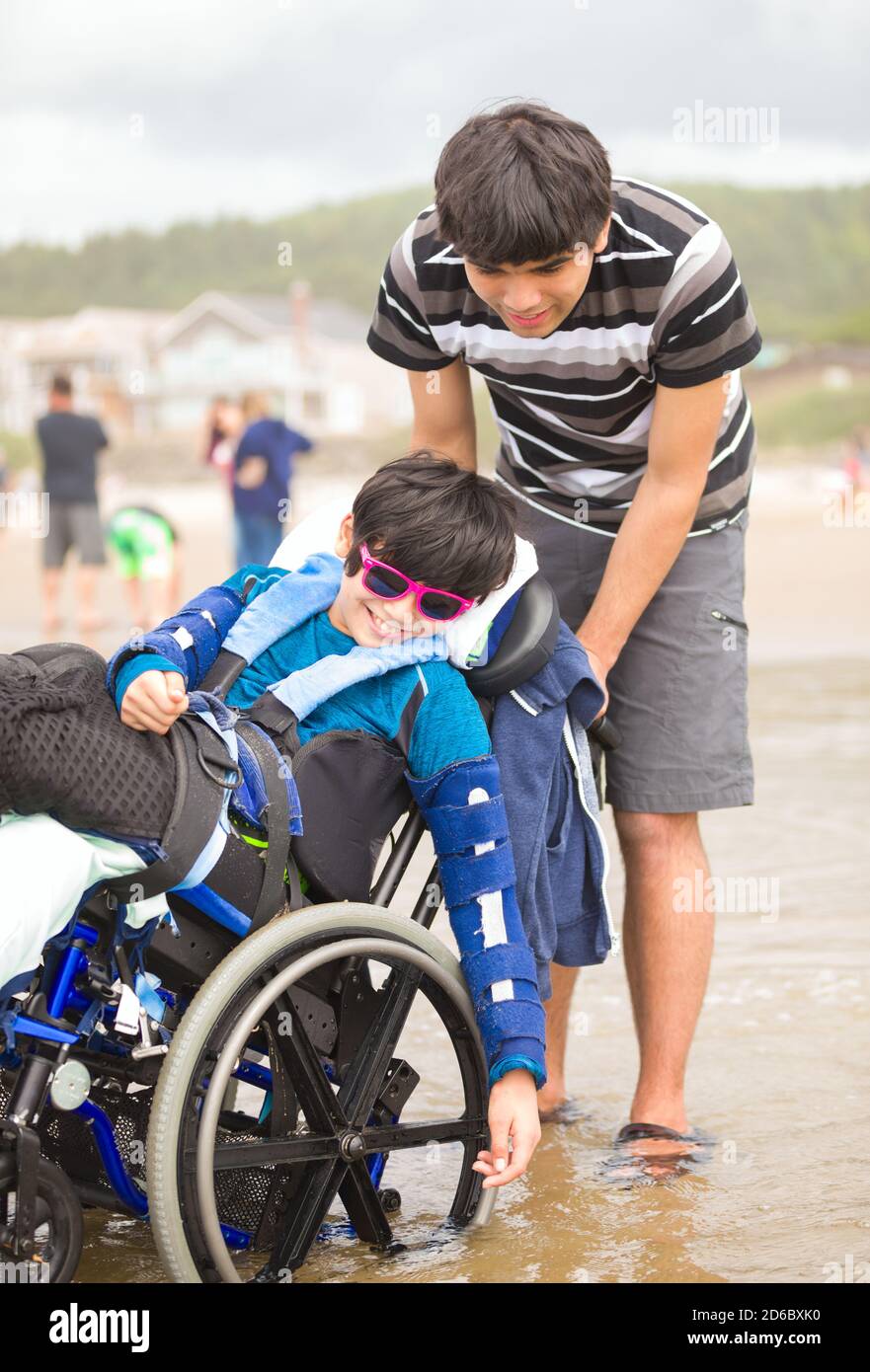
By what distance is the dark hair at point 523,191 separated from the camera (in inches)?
102

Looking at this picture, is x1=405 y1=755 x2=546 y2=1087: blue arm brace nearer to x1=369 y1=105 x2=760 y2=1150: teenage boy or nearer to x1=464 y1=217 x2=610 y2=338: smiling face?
x1=369 y1=105 x2=760 y2=1150: teenage boy

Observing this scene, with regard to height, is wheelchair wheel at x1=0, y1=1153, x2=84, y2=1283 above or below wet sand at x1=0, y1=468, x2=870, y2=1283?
above

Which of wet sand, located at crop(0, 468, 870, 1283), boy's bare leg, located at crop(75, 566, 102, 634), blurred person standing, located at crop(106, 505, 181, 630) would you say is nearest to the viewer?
wet sand, located at crop(0, 468, 870, 1283)

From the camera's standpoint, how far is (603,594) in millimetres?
3057

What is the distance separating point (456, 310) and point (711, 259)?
468mm

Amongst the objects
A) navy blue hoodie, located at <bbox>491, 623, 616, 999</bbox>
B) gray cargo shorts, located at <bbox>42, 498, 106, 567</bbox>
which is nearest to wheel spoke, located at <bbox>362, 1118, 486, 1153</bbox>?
→ navy blue hoodie, located at <bbox>491, 623, 616, 999</bbox>

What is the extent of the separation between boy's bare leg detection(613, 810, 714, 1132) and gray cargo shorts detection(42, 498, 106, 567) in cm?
944

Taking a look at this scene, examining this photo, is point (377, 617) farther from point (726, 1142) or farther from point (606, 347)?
point (726, 1142)

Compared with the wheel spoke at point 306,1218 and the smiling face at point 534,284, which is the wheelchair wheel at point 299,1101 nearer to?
the wheel spoke at point 306,1218

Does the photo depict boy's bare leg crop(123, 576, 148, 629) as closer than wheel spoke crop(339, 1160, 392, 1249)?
No

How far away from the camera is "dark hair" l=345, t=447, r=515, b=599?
99.9 inches

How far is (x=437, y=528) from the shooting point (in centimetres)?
254

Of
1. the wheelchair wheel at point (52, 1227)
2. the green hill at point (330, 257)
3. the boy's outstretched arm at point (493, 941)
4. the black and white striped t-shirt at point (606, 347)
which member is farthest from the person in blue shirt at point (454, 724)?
the green hill at point (330, 257)

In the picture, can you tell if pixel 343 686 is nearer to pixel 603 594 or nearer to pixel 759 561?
pixel 603 594
